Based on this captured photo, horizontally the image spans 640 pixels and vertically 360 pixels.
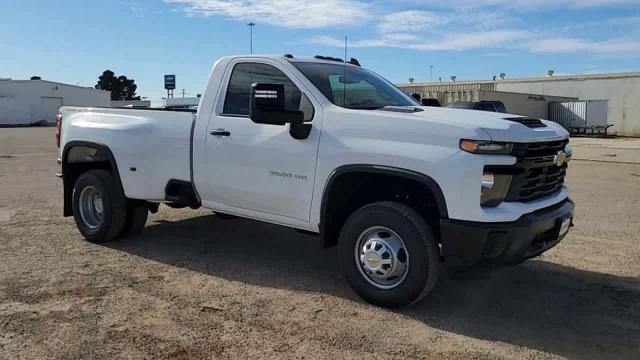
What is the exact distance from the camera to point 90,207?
7.23 metres

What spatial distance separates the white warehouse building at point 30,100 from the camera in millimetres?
61625

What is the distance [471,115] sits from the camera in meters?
4.89

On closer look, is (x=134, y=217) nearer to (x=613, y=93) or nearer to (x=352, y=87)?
(x=352, y=87)

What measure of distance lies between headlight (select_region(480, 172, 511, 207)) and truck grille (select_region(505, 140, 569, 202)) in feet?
0.21

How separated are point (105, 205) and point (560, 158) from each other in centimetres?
487

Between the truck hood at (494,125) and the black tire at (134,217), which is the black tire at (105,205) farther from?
the truck hood at (494,125)

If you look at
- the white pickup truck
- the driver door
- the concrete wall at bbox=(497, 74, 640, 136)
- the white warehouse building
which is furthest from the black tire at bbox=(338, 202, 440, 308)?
the white warehouse building

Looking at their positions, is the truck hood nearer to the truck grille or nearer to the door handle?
the truck grille

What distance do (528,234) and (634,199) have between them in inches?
305

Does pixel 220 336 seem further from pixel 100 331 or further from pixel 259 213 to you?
Answer: pixel 259 213

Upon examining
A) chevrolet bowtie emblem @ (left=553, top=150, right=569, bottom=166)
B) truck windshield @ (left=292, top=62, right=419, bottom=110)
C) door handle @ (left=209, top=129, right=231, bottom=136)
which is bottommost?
chevrolet bowtie emblem @ (left=553, top=150, right=569, bottom=166)

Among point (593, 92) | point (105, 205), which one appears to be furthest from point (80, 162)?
point (593, 92)

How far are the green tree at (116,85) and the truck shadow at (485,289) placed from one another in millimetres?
95608

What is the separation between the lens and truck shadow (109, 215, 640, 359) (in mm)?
4398
